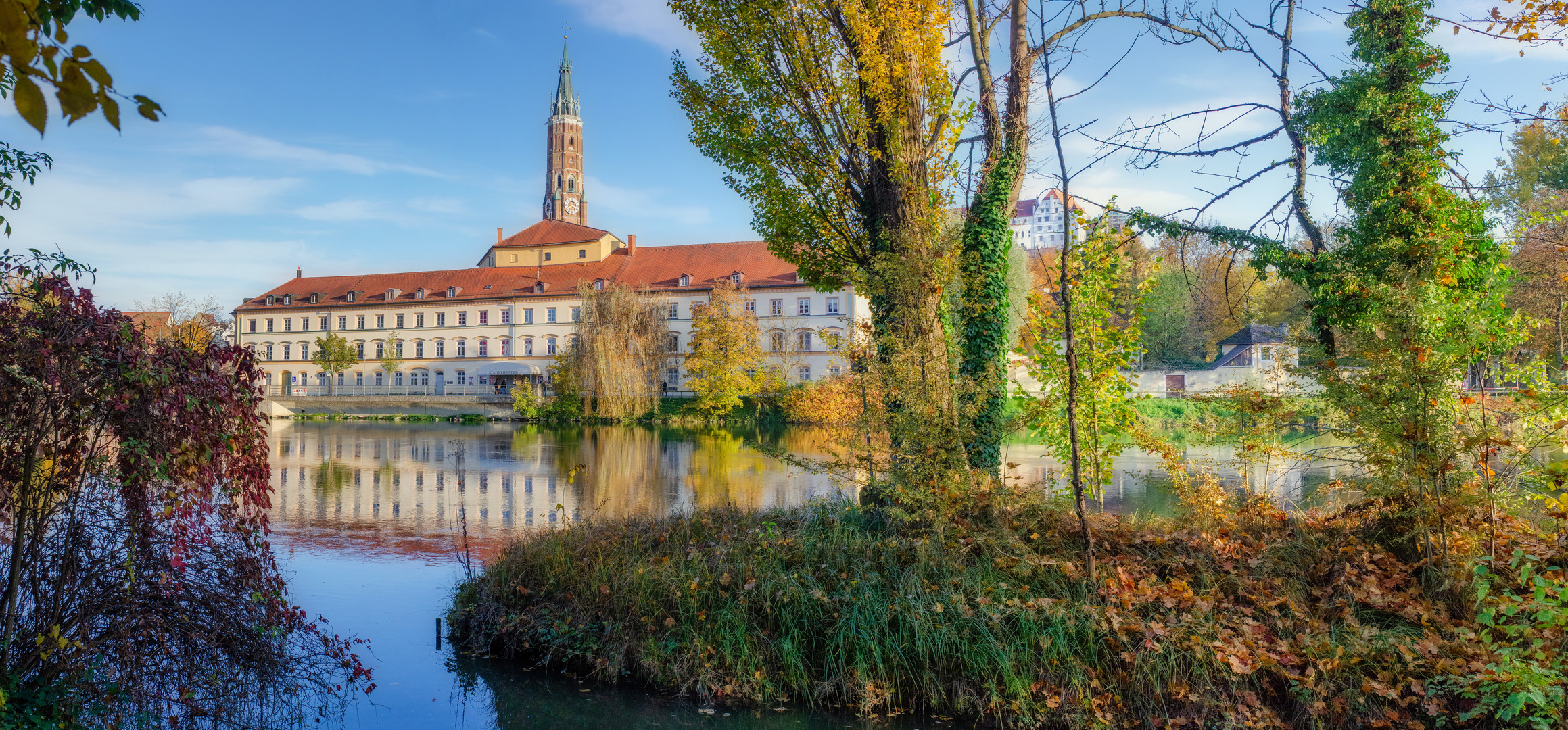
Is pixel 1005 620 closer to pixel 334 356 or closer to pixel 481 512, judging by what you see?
pixel 481 512

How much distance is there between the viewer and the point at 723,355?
44.3m

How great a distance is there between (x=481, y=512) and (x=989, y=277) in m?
8.22

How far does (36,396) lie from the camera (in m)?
4.04

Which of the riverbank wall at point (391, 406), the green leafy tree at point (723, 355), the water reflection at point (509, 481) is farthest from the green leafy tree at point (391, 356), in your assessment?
the water reflection at point (509, 481)

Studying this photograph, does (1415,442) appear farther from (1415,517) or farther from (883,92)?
(883,92)

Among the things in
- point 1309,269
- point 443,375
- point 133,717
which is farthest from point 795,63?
point 443,375

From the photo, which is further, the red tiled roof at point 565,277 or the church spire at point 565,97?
the church spire at point 565,97

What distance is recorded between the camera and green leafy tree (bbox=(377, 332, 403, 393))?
→ 61.2 m

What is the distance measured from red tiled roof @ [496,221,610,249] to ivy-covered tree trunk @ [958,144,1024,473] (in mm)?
55749

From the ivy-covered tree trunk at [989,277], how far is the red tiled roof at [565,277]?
44703mm

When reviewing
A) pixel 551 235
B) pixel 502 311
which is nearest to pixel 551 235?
pixel 551 235

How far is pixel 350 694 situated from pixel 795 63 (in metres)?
7.18

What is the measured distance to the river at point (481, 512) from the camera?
5609 mm

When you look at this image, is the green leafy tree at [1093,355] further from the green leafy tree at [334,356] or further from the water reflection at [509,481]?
the green leafy tree at [334,356]
